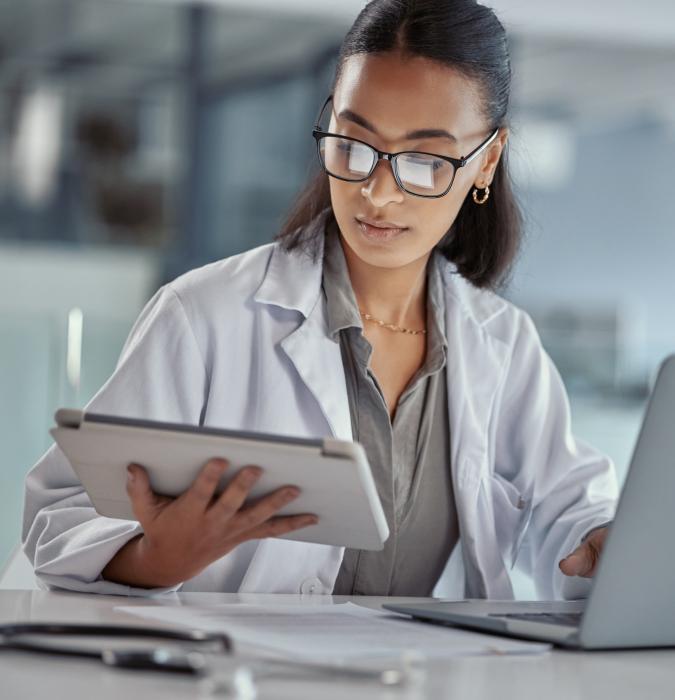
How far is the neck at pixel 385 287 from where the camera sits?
78.2 inches

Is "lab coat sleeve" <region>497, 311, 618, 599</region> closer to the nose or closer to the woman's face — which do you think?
the woman's face

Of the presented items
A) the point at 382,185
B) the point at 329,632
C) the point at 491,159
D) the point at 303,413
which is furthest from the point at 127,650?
the point at 491,159

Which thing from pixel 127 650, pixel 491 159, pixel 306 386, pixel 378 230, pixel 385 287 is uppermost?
pixel 491 159

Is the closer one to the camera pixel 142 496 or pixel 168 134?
pixel 142 496

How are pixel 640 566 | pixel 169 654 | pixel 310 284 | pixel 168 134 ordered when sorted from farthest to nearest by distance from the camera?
pixel 168 134, pixel 310 284, pixel 640 566, pixel 169 654

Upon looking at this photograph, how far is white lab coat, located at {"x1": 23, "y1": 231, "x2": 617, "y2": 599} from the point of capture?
1639mm

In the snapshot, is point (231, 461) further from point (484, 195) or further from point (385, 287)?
point (484, 195)

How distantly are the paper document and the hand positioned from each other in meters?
0.39

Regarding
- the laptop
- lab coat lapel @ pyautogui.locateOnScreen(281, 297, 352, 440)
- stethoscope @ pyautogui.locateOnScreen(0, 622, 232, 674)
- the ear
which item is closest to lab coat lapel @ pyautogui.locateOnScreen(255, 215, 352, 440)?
lab coat lapel @ pyautogui.locateOnScreen(281, 297, 352, 440)

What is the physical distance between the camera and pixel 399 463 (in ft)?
6.15

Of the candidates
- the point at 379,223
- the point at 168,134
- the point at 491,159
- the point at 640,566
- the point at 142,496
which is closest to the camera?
the point at 640,566

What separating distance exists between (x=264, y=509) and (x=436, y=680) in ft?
1.08

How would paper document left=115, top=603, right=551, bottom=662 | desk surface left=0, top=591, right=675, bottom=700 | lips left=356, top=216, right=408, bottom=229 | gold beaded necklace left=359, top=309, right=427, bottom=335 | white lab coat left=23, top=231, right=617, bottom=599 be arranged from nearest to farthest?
desk surface left=0, top=591, right=675, bottom=700
paper document left=115, top=603, right=551, bottom=662
white lab coat left=23, top=231, right=617, bottom=599
lips left=356, top=216, right=408, bottom=229
gold beaded necklace left=359, top=309, right=427, bottom=335

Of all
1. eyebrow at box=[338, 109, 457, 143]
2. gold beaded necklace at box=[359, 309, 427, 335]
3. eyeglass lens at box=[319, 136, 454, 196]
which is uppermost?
eyebrow at box=[338, 109, 457, 143]
